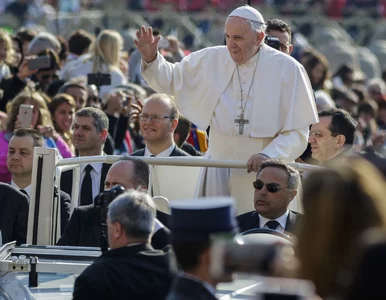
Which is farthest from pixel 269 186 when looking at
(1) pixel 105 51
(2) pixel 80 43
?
(2) pixel 80 43

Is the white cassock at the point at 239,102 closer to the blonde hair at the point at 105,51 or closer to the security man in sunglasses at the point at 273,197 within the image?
the security man in sunglasses at the point at 273,197

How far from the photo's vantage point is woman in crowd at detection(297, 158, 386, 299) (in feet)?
10.5

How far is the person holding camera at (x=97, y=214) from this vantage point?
720cm

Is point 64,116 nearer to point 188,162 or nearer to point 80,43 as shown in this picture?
point 188,162

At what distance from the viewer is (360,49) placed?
2684 centimetres

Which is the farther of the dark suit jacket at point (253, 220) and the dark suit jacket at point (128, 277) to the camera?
the dark suit jacket at point (253, 220)

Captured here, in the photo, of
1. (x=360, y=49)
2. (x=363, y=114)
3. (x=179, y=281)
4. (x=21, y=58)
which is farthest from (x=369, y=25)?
(x=179, y=281)

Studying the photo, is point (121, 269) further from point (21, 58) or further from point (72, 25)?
point (72, 25)

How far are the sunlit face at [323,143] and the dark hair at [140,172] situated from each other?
2.32 metres

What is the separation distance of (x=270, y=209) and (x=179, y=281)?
344 centimetres

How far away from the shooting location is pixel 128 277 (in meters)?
5.45

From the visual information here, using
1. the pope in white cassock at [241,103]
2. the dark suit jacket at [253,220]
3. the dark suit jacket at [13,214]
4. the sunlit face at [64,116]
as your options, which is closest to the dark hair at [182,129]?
the sunlit face at [64,116]

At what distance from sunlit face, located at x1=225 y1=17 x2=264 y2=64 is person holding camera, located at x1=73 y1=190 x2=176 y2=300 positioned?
2.64m

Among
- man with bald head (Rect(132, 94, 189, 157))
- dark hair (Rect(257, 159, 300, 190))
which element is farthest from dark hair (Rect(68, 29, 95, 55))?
dark hair (Rect(257, 159, 300, 190))
